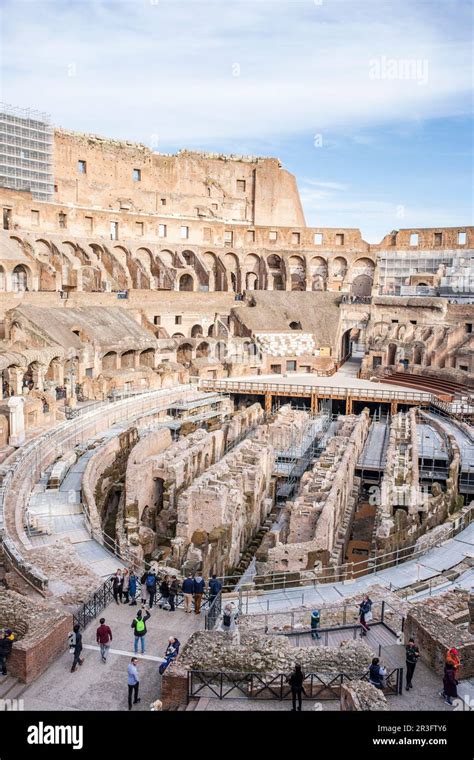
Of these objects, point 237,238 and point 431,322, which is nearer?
point 431,322

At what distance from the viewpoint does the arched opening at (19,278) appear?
42.0 m

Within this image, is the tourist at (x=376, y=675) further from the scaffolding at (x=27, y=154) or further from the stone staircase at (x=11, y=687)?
the scaffolding at (x=27, y=154)

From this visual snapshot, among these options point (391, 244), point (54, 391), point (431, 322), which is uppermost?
point (391, 244)

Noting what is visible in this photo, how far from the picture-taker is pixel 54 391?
2939 cm

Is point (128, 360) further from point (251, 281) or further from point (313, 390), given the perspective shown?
point (251, 281)

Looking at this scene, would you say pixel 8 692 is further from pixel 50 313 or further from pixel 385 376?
pixel 385 376

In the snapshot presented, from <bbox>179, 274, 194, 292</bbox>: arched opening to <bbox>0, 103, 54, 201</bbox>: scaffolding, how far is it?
42.3 ft

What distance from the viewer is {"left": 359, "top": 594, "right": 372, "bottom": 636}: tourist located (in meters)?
10.9

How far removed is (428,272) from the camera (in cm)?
5488

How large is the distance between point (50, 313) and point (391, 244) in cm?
3311

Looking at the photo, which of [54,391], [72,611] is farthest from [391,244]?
[72,611]

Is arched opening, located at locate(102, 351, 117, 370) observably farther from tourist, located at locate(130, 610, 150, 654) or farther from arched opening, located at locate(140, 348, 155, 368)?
tourist, located at locate(130, 610, 150, 654)

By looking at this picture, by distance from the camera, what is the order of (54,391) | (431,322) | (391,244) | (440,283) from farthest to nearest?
(391,244) → (440,283) → (431,322) → (54,391)

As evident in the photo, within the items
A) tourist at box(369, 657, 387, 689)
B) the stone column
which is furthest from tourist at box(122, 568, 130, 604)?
the stone column
